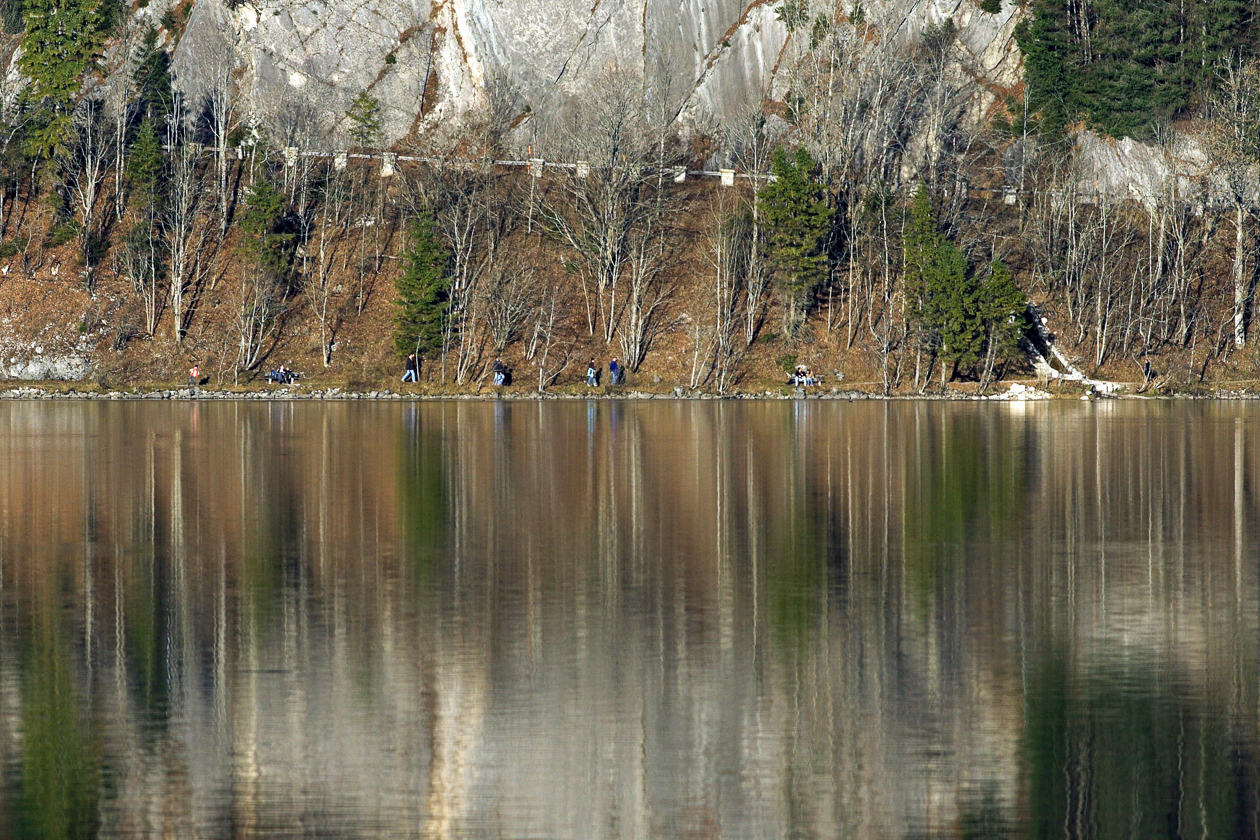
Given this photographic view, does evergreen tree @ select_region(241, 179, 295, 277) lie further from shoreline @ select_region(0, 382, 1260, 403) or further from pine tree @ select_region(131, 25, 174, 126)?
pine tree @ select_region(131, 25, 174, 126)

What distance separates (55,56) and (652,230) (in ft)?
115

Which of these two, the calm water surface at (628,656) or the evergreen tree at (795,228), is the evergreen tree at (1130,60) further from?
the calm water surface at (628,656)

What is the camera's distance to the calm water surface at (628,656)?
10.5 metres

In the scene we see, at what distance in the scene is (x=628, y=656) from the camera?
14180mm

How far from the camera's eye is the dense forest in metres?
72.8

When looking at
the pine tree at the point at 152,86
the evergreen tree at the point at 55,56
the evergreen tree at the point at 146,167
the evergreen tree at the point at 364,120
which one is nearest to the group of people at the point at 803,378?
the evergreen tree at the point at 364,120

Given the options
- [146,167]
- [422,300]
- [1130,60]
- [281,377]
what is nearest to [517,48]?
[146,167]

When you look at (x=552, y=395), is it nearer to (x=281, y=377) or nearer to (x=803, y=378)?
(x=803, y=378)

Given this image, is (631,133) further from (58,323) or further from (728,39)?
(58,323)

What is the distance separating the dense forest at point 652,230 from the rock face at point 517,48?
15.3 ft

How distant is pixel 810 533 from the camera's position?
21.9 metres

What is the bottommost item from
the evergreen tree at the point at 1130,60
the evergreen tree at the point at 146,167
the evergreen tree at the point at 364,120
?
the evergreen tree at the point at 146,167

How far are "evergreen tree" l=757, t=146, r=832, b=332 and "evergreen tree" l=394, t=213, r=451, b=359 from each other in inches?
679

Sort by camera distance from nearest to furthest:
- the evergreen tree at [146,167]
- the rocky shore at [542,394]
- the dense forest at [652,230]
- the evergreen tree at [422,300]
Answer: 1. the rocky shore at [542,394]
2. the evergreen tree at [422,300]
3. the dense forest at [652,230]
4. the evergreen tree at [146,167]
